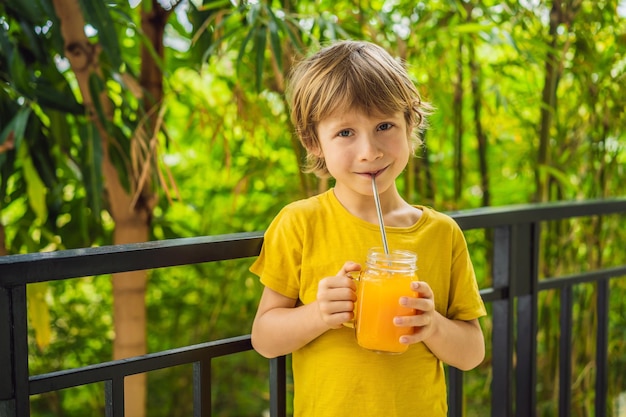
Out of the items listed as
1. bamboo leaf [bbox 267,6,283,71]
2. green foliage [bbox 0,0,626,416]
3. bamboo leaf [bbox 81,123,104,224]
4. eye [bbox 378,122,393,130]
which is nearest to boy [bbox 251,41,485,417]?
eye [bbox 378,122,393,130]

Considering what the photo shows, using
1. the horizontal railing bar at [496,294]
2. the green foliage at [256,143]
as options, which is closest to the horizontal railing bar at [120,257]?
the green foliage at [256,143]

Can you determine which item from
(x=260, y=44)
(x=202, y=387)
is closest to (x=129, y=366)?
(x=202, y=387)

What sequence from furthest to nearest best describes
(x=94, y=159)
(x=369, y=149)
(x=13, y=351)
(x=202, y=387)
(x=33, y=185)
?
(x=33, y=185)
(x=94, y=159)
(x=202, y=387)
(x=369, y=149)
(x=13, y=351)

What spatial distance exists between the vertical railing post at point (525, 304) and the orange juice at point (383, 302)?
0.74 meters

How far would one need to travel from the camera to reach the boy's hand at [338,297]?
3.51 feet

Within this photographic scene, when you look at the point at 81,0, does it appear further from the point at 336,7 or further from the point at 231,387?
the point at 231,387

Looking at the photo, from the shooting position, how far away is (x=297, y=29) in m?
1.88

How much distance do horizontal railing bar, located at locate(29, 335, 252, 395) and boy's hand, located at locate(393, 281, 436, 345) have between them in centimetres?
34

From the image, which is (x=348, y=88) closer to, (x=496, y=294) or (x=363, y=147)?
(x=363, y=147)

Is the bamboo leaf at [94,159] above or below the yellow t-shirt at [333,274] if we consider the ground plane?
above

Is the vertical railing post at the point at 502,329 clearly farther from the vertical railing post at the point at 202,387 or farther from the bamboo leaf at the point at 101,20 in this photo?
the bamboo leaf at the point at 101,20

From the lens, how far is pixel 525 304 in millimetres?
1805

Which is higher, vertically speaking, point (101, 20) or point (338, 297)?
point (101, 20)

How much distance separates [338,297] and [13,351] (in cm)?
43
